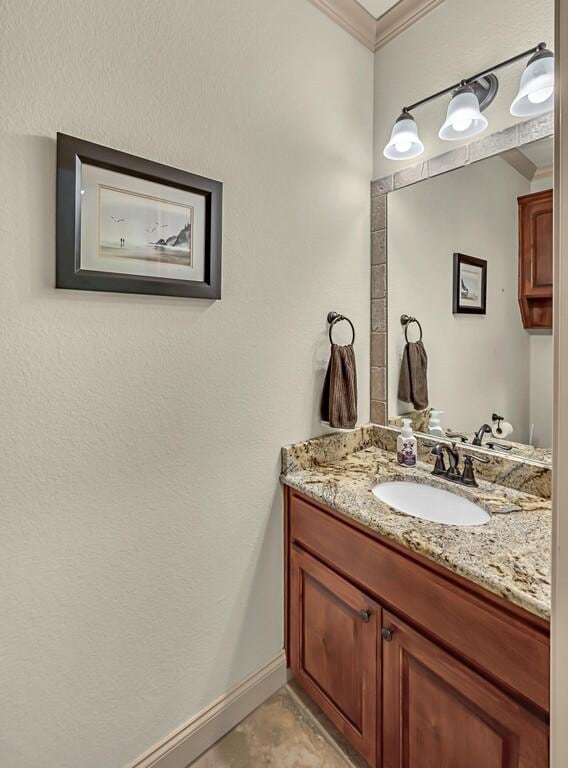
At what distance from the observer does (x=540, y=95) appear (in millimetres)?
1210

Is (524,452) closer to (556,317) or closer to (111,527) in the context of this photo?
(556,317)

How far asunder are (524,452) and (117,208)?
1.52 m

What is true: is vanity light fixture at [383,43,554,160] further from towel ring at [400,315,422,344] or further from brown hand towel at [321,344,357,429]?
brown hand towel at [321,344,357,429]

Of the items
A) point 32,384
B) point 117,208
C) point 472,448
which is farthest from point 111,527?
point 472,448

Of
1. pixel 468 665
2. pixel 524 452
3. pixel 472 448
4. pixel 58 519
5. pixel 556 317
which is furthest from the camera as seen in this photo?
pixel 472 448

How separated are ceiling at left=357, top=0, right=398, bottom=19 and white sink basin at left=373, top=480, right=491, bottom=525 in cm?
192

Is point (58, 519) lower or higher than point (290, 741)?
higher

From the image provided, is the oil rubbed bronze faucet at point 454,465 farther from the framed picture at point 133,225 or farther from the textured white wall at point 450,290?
the framed picture at point 133,225

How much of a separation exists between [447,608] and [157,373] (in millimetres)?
1007

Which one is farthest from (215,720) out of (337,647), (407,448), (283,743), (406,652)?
(407,448)

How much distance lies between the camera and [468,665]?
0.92 m

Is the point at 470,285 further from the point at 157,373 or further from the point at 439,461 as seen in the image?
the point at 157,373

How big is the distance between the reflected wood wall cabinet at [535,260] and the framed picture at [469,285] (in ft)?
0.47

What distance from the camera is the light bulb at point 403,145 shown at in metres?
1.54
